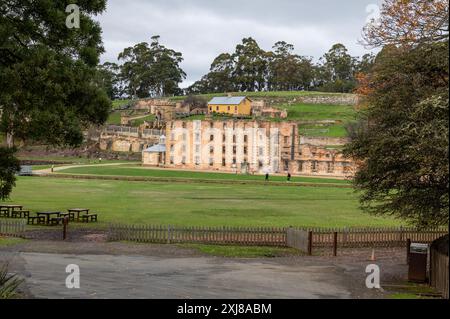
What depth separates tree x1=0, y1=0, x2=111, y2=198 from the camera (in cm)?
2059

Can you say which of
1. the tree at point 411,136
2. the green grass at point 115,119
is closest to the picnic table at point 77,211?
the tree at point 411,136

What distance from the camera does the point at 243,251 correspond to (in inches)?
992

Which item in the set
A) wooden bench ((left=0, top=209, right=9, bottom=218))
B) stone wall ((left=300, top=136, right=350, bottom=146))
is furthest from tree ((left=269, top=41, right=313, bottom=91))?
wooden bench ((left=0, top=209, right=9, bottom=218))

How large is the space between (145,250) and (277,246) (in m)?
6.49

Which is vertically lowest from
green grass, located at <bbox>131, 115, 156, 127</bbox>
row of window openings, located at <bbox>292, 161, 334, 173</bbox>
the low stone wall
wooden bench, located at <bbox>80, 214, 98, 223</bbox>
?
wooden bench, located at <bbox>80, 214, 98, 223</bbox>

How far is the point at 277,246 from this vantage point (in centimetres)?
2698

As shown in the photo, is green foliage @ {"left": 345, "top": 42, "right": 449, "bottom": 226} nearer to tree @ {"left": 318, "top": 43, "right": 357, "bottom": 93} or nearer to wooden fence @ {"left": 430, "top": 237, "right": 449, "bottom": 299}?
wooden fence @ {"left": 430, "top": 237, "right": 449, "bottom": 299}

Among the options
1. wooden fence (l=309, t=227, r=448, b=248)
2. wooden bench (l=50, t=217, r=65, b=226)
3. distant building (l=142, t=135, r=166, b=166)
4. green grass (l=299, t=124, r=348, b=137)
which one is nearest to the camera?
wooden fence (l=309, t=227, r=448, b=248)

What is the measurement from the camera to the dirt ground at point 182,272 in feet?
52.4

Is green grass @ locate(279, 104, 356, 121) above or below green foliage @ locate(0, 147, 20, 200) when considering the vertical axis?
above

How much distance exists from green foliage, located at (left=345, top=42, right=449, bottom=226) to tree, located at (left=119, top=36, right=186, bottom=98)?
512 ft

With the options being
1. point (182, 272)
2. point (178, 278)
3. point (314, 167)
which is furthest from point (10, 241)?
point (314, 167)

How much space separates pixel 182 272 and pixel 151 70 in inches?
6202

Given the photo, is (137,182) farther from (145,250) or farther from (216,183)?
(145,250)
